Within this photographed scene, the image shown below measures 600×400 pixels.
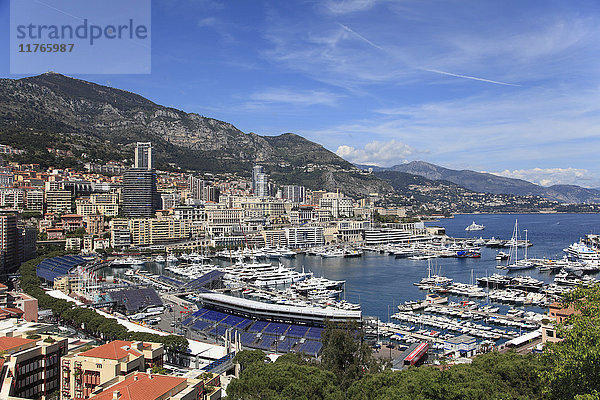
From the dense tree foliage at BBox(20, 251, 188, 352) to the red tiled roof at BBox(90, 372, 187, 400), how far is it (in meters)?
5.04

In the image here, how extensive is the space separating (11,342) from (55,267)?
52.2 ft

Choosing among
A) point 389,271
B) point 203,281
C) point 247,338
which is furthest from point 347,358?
point 389,271

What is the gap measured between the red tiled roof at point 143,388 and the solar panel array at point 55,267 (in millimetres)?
16402

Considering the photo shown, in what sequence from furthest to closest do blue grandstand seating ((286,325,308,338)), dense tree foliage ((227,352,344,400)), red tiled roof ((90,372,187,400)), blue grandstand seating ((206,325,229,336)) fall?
blue grandstand seating ((206,325,229,336)) → blue grandstand seating ((286,325,308,338)) → dense tree foliage ((227,352,344,400)) → red tiled roof ((90,372,187,400))

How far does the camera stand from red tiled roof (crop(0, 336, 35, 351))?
707cm

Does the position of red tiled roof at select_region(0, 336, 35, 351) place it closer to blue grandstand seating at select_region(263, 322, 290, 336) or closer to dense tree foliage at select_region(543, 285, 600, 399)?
blue grandstand seating at select_region(263, 322, 290, 336)

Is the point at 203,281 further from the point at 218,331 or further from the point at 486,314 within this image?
the point at 486,314

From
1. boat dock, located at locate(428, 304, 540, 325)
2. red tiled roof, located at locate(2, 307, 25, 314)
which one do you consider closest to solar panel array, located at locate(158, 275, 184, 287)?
red tiled roof, located at locate(2, 307, 25, 314)

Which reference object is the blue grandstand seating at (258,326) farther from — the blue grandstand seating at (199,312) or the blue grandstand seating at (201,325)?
the blue grandstand seating at (199,312)

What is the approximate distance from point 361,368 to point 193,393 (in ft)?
13.1

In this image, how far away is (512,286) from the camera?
70.7 ft

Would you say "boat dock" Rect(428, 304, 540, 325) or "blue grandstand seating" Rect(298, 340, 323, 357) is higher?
"blue grandstand seating" Rect(298, 340, 323, 357)

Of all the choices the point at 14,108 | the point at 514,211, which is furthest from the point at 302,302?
the point at 514,211

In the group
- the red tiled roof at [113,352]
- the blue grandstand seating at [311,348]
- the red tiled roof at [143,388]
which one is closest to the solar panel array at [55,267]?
the blue grandstand seating at [311,348]
